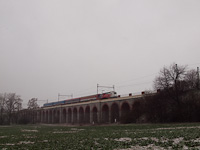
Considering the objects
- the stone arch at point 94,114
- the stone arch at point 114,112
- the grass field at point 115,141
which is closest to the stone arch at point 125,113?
the stone arch at point 114,112

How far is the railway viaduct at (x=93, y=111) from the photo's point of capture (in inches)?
2026

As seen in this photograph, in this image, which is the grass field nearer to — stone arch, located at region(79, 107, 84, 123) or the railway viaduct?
the railway viaduct

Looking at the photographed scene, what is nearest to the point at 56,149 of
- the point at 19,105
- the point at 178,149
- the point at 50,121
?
the point at 178,149

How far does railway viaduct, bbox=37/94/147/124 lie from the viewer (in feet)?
169

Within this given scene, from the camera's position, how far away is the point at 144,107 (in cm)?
4191

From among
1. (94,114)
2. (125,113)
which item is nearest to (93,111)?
(94,114)

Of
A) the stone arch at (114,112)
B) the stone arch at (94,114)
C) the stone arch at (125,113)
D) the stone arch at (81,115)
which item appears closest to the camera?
the stone arch at (125,113)

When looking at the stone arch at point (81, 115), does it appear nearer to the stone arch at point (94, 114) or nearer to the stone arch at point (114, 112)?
the stone arch at point (94, 114)

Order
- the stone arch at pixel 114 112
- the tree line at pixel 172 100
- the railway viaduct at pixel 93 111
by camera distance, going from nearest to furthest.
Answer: the tree line at pixel 172 100 → the railway viaduct at pixel 93 111 → the stone arch at pixel 114 112

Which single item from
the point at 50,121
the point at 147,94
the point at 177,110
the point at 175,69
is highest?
the point at 175,69

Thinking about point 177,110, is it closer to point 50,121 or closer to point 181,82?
point 181,82

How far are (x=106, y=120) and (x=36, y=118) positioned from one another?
59.1m

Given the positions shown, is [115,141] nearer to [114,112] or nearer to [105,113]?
[114,112]

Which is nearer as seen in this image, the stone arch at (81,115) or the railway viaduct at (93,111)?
the railway viaduct at (93,111)
